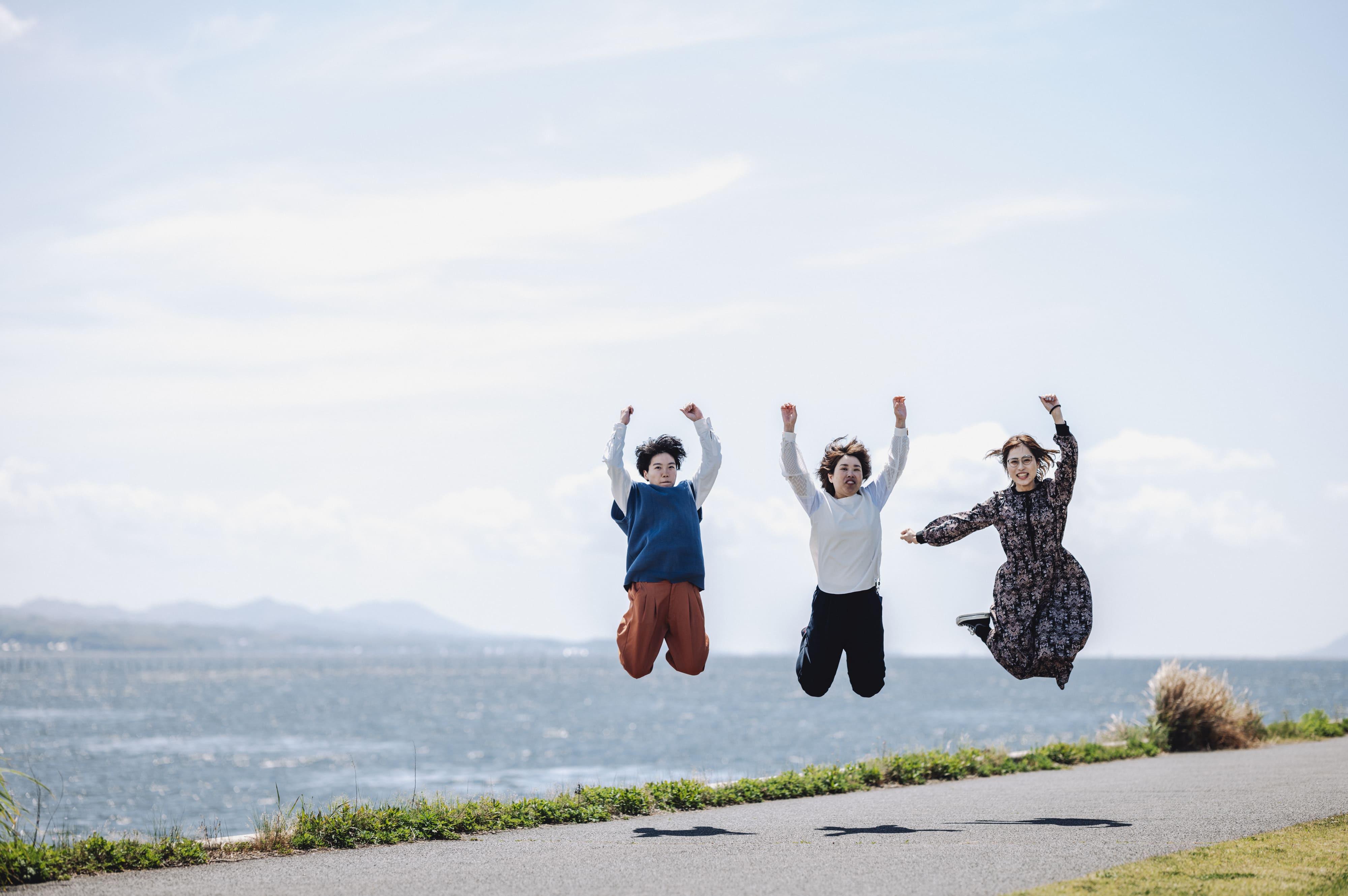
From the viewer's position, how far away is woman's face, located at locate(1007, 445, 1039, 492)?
34.7 feet

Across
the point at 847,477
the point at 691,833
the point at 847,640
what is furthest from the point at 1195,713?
the point at 691,833

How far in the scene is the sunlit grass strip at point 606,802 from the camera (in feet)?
31.0

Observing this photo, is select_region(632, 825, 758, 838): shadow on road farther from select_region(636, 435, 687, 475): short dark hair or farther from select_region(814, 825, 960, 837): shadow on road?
select_region(636, 435, 687, 475): short dark hair

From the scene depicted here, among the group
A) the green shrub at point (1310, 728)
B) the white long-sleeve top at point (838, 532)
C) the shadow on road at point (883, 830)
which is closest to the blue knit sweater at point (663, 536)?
the white long-sleeve top at point (838, 532)

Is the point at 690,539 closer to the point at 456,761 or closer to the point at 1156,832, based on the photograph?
the point at 1156,832

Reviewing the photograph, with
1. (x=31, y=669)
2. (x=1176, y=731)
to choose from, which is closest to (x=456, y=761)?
(x=1176, y=731)

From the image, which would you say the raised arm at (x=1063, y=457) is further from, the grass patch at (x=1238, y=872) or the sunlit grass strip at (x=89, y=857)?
the sunlit grass strip at (x=89, y=857)

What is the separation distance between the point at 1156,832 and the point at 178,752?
61830mm

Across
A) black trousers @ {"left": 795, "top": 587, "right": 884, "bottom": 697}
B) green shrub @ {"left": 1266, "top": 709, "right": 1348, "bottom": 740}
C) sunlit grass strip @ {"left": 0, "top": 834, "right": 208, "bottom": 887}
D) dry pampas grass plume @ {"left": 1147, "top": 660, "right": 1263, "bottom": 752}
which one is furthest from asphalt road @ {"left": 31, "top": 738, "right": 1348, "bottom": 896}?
green shrub @ {"left": 1266, "top": 709, "right": 1348, "bottom": 740}

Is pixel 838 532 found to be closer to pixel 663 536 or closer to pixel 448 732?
pixel 663 536

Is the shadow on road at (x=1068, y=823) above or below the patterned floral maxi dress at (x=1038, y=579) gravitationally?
below

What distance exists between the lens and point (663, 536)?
35.0 ft

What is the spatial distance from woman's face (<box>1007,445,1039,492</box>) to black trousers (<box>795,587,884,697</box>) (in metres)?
1.56

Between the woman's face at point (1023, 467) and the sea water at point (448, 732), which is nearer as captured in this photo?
the woman's face at point (1023, 467)
